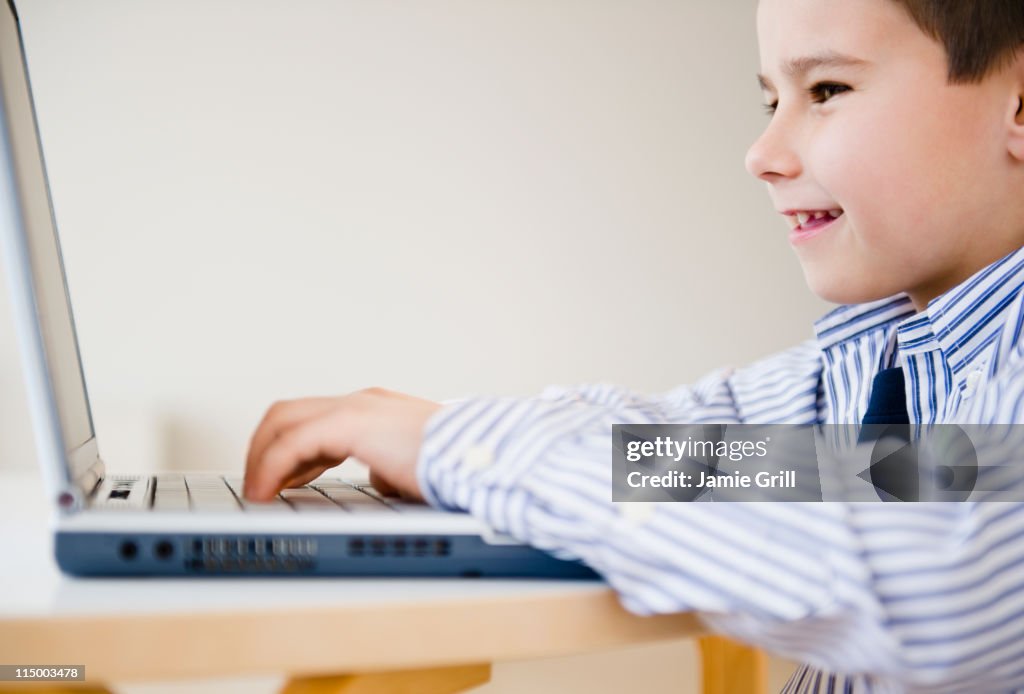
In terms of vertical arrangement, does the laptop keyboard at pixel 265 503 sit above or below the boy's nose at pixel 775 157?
below

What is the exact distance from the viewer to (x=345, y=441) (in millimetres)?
569

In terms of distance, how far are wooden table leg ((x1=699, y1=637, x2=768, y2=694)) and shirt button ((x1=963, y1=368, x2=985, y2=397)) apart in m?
0.34

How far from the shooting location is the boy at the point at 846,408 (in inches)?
17.7

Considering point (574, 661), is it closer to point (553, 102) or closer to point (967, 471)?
point (553, 102)

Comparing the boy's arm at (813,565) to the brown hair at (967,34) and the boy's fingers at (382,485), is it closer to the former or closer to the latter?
the boy's fingers at (382,485)

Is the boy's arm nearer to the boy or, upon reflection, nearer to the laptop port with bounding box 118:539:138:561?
the boy

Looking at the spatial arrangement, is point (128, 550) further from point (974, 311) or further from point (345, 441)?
point (974, 311)

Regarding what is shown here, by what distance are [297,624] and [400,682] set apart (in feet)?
0.69

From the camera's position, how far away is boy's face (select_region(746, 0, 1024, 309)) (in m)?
0.77

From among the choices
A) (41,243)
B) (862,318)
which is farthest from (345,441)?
(862,318)

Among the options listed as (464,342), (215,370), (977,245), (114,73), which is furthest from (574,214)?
(977,245)

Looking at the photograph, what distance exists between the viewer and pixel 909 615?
0.45 m

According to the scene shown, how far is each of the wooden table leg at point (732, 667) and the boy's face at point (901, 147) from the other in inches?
14.7

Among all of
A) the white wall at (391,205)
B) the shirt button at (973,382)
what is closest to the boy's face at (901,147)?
the shirt button at (973,382)
